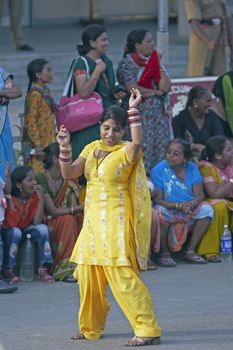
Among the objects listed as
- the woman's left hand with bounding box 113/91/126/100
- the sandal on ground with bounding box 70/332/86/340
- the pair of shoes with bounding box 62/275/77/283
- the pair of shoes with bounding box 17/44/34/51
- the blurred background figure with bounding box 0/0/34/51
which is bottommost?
the sandal on ground with bounding box 70/332/86/340

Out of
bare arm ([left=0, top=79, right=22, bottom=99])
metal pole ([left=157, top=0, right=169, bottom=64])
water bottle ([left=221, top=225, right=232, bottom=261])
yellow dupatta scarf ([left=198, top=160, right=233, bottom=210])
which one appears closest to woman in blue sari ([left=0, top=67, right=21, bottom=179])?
bare arm ([left=0, top=79, right=22, bottom=99])

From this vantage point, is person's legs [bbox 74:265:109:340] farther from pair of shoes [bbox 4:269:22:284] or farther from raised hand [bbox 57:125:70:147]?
pair of shoes [bbox 4:269:22:284]

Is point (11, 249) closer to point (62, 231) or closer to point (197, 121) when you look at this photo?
point (62, 231)

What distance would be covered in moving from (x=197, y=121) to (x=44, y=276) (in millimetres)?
2473

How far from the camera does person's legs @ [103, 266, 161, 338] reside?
871 centimetres

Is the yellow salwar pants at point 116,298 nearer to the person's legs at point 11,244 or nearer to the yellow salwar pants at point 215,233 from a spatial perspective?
the person's legs at point 11,244

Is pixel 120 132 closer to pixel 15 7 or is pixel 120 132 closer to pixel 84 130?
pixel 84 130

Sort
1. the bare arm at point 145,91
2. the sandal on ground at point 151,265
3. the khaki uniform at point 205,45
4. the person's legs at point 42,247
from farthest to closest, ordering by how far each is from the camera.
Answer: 1. the khaki uniform at point 205,45
2. the bare arm at point 145,91
3. the sandal on ground at point 151,265
4. the person's legs at point 42,247

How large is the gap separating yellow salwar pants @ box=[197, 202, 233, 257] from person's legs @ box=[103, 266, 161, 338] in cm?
261

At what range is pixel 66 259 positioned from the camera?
1073 centimetres

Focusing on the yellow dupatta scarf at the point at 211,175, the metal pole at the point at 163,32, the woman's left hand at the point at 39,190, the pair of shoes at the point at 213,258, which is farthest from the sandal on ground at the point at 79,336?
the metal pole at the point at 163,32

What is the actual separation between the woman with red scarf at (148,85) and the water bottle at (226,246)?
936 mm

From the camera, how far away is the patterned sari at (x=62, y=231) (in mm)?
10727

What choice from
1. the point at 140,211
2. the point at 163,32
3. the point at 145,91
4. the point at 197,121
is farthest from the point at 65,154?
the point at 163,32
